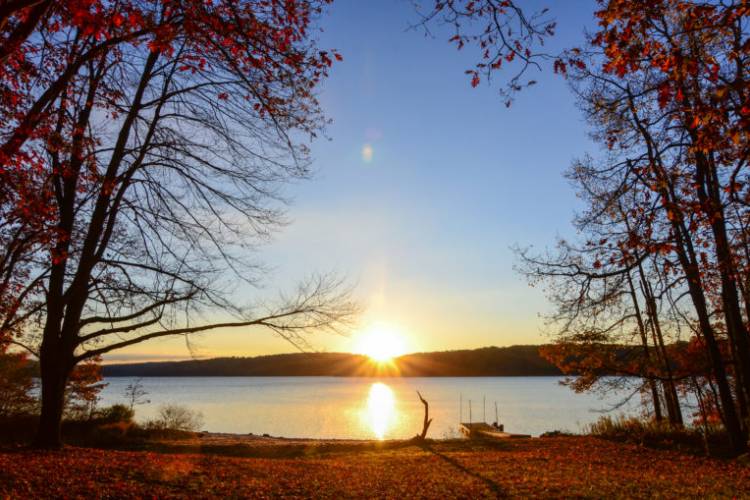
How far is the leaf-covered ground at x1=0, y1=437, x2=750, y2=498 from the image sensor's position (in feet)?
27.9

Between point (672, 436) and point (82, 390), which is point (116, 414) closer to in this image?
point (82, 390)

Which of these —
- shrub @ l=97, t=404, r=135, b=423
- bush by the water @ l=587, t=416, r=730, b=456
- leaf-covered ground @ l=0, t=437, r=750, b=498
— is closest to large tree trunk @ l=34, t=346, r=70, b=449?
leaf-covered ground @ l=0, t=437, r=750, b=498

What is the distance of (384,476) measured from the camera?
36.8 ft

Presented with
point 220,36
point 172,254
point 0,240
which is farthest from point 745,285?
point 0,240

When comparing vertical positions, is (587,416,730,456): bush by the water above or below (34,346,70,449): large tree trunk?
below

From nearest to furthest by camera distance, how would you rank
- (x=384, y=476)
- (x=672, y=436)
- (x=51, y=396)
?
(x=384, y=476) < (x=51, y=396) < (x=672, y=436)

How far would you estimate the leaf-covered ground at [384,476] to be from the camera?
849 cm

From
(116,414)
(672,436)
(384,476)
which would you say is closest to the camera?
(384,476)

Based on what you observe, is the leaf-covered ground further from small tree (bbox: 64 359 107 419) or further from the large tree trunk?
small tree (bbox: 64 359 107 419)

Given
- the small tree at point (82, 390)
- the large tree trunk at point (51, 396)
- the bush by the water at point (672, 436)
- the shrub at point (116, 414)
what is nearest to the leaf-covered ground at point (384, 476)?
the large tree trunk at point (51, 396)

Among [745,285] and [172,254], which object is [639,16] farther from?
[172,254]

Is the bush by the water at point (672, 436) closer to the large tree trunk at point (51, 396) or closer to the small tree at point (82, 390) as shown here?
the large tree trunk at point (51, 396)

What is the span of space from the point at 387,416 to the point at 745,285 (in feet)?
185

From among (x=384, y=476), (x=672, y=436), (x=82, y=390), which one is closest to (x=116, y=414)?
(x=82, y=390)
